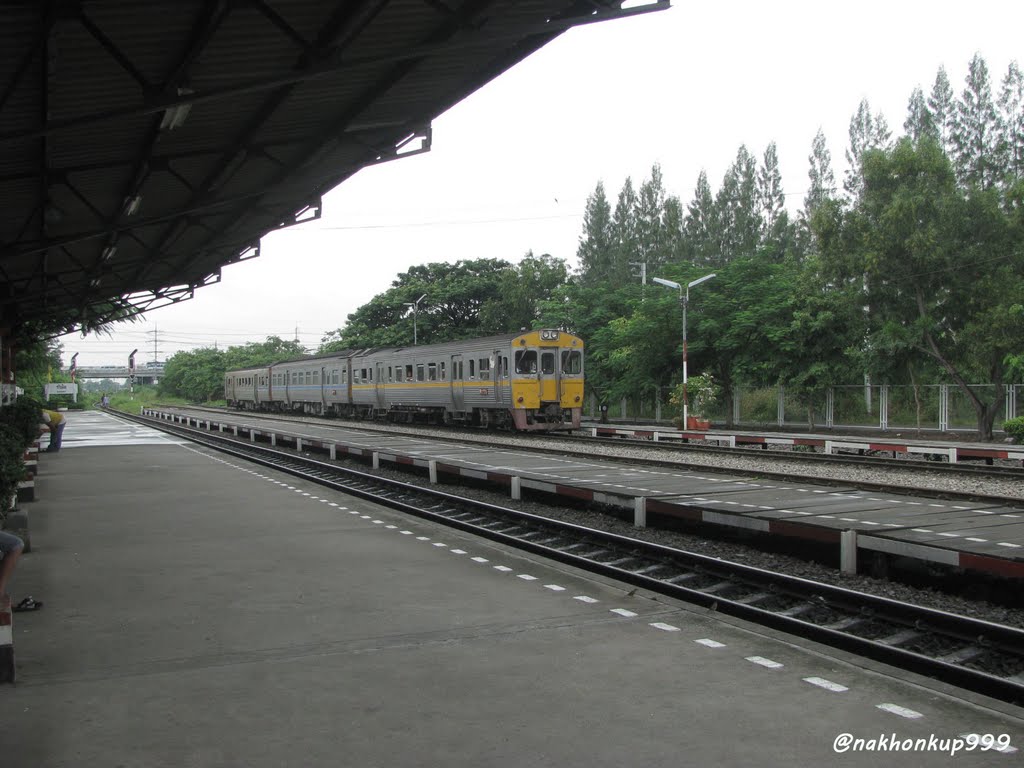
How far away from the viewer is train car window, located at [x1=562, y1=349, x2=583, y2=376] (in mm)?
24641

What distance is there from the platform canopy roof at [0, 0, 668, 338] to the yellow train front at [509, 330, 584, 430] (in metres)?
9.37

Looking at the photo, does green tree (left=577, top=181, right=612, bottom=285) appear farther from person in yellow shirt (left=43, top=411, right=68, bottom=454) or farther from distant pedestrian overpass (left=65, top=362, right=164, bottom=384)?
distant pedestrian overpass (left=65, top=362, right=164, bottom=384)

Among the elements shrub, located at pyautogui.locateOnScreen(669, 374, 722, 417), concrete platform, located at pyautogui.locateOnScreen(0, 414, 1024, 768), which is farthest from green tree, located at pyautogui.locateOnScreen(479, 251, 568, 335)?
concrete platform, located at pyautogui.locateOnScreen(0, 414, 1024, 768)

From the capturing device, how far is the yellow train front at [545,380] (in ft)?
77.9

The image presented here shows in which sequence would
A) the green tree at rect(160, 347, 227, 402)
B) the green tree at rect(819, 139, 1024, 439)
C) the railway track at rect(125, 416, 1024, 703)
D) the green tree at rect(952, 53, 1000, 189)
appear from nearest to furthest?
1. the railway track at rect(125, 416, 1024, 703)
2. the green tree at rect(819, 139, 1024, 439)
3. the green tree at rect(952, 53, 1000, 189)
4. the green tree at rect(160, 347, 227, 402)

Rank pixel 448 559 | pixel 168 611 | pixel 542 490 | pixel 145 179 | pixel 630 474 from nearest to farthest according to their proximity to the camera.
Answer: pixel 168 611
pixel 448 559
pixel 145 179
pixel 542 490
pixel 630 474

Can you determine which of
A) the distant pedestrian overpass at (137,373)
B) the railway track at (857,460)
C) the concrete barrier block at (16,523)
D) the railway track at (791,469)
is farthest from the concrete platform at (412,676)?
the distant pedestrian overpass at (137,373)

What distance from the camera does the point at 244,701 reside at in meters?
4.36

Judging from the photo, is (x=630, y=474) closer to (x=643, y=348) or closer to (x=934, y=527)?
(x=934, y=527)

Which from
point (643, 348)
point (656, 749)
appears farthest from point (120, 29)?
point (643, 348)

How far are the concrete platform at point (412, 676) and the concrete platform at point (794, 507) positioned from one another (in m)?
2.00

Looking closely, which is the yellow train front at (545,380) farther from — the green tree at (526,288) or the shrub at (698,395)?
the green tree at (526,288)

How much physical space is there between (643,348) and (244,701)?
1161 inches

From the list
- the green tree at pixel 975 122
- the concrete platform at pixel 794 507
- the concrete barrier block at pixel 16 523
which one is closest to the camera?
the concrete platform at pixel 794 507
